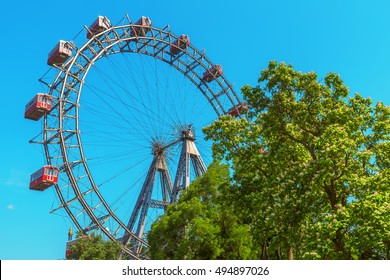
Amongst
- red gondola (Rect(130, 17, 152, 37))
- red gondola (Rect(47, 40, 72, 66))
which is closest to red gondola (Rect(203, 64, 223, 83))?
red gondola (Rect(130, 17, 152, 37))

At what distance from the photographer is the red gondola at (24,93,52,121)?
38031 millimetres

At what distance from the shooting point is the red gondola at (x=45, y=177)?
119 ft

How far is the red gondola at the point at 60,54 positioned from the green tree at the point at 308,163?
24529 mm

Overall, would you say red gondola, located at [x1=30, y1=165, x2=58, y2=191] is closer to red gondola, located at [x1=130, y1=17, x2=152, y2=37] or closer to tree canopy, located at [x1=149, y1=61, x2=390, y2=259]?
red gondola, located at [x1=130, y1=17, x2=152, y2=37]

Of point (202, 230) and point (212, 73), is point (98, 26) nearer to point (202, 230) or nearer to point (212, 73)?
point (212, 73)

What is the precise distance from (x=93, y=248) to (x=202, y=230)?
13.8 metres

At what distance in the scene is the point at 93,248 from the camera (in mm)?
36812

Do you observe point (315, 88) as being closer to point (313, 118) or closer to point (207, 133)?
point (313, 118)

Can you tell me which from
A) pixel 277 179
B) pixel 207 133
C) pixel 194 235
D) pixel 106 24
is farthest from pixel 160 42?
pixel 277 179

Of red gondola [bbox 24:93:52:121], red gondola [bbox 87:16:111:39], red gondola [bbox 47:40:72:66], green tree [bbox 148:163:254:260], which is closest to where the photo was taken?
green tree [bbox 148:163:254:260]

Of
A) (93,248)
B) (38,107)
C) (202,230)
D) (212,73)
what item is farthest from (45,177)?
(212,73)

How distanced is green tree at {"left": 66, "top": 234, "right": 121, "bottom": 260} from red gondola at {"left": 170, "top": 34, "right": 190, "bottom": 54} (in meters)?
19.4

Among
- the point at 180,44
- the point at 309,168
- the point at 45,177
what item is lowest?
the point at 309,168
